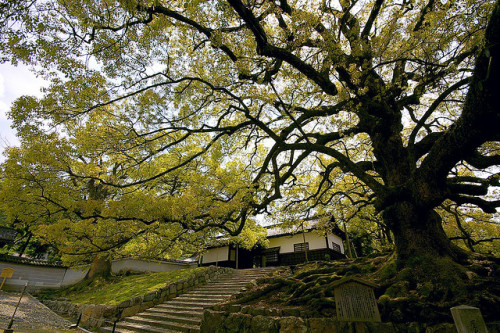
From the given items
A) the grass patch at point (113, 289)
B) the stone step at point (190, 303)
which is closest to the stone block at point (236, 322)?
the stone step at point (190, 303)

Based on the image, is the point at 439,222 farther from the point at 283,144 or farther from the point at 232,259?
the point at 232,259

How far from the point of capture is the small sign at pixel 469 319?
2.46 metres

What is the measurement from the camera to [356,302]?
442cm

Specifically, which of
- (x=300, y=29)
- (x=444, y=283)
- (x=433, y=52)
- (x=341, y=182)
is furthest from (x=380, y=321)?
(x=341, y=182)

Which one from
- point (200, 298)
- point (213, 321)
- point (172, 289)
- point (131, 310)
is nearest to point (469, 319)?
point (213, 321)

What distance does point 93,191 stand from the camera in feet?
46.9

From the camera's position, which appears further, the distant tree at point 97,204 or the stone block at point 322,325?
the distant tree at point 97,204

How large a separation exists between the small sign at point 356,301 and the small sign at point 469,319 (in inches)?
74.2

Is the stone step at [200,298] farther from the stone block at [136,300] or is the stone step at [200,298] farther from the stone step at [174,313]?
the stone block at [136,300]

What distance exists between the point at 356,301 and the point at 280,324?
1.75 meters

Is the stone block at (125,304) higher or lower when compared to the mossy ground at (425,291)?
lower

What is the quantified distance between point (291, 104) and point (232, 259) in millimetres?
16183

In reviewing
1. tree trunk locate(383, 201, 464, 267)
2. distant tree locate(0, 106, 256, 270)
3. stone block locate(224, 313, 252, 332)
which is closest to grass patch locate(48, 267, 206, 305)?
distant tree locate(0, 106, 256, 270)

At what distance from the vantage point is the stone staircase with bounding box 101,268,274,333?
297 inches
